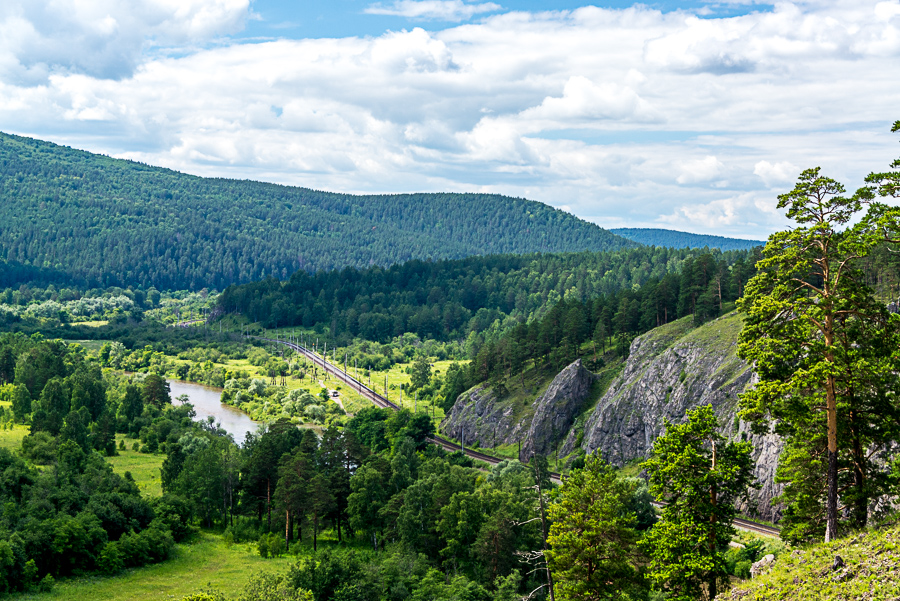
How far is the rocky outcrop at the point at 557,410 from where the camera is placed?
11519 cm

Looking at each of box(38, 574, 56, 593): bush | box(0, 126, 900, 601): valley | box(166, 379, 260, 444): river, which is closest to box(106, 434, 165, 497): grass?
box(0, 126, 900, 601): valley

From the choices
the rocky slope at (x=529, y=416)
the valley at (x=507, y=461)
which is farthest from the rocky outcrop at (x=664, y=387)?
the rocky slope at (x=529, y=416)

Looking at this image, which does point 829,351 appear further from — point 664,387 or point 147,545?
point 664,387

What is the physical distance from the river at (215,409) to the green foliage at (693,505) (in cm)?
10653

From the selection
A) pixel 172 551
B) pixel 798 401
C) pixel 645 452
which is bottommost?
pixel 172 551

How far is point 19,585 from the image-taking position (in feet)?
198

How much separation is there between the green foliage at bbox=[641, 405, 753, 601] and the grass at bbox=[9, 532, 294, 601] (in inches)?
1593

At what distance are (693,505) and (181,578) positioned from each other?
2054 inches

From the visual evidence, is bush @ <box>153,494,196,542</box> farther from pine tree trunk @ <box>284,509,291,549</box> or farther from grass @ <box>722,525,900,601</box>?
grass @ <box>722,525,900,601</box>

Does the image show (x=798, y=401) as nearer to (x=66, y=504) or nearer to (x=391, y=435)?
(x=66, y=504)

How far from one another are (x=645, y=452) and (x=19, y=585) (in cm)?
7608

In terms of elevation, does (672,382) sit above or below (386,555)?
above

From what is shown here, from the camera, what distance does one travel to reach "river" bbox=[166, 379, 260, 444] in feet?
462

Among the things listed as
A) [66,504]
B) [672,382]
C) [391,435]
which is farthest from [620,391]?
[66,504]
